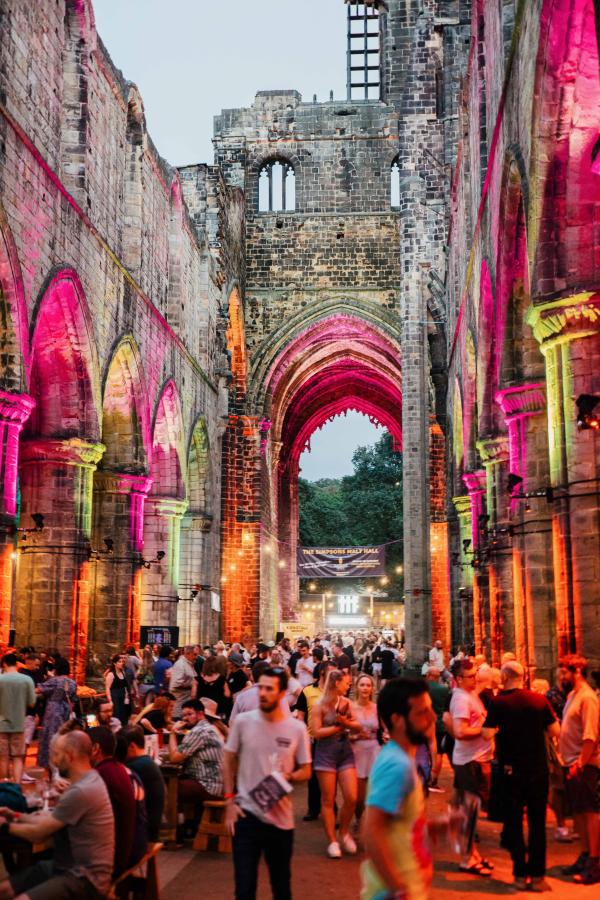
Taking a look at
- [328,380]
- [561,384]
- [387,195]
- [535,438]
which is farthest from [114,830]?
[328,380]

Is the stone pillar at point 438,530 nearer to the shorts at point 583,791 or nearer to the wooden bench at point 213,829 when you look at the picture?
the wooden bench at point 213,829

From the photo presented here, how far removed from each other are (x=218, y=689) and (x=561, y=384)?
475cm

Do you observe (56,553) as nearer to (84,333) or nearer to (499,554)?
(84,333)

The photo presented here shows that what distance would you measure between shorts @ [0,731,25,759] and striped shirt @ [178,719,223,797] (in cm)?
270

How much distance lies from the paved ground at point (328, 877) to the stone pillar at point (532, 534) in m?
5.04

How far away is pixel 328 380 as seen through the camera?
46.4m

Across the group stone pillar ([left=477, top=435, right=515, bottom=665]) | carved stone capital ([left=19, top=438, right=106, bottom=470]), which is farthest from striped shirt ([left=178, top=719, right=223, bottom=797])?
carved stone capital ([left=19, top=438, right=106, bottom=470])

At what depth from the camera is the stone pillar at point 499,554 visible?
693 inches

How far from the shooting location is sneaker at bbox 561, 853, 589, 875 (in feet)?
24.2

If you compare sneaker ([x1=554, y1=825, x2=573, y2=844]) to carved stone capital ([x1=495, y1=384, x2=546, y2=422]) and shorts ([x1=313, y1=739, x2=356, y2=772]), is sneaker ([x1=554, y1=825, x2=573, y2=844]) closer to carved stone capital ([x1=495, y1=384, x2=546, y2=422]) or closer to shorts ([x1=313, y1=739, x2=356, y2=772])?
shorts ([x1=313, y1=739, x2=356, y2=772])

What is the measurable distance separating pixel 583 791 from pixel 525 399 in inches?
309

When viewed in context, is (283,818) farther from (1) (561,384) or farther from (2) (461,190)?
(2) (461,190)

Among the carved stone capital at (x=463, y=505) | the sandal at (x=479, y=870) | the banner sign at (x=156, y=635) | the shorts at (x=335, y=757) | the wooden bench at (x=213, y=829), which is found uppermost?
the carved stone capital at (x=463, y=505)

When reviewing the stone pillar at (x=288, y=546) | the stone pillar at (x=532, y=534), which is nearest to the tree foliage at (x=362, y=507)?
the stone pillar at (x=288, y=546)
